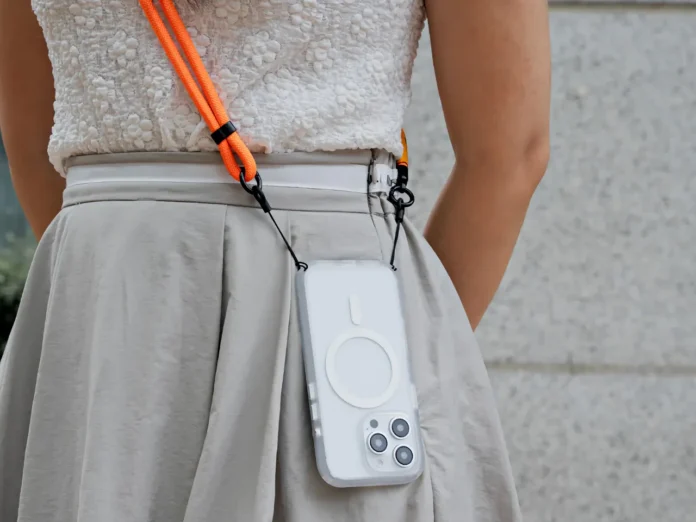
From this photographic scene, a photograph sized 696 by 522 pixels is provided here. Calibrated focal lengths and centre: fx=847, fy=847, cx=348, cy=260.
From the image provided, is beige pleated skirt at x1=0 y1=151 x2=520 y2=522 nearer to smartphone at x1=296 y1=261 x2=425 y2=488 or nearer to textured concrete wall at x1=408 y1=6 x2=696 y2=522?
smartphone at x1=296 y1=261 x2=425 y2=488

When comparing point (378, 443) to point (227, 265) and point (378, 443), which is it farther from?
point (227, 265)

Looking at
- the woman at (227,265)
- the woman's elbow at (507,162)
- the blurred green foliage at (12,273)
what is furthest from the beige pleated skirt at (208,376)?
the blurred green foliage at (12,273)

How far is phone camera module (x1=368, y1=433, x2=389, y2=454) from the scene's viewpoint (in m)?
0.63

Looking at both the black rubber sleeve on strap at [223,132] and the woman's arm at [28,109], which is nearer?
the black rubber sleeve on strap at [223,132]

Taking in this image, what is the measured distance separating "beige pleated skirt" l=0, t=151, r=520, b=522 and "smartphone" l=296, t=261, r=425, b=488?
0.02 m

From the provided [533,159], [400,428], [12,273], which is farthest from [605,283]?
[12,273]

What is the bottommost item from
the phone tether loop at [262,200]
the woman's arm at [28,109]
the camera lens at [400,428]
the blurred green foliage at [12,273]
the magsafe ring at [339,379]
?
the camera lens at [400,428]

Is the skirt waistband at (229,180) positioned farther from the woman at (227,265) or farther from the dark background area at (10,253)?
the dark background area at (10,253)

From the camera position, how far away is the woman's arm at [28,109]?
86 centimetres

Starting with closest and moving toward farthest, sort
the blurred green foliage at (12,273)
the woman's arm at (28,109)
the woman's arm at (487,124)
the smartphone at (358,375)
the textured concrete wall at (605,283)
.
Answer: the smartphone at (358,375), the woman's arm at (487,124), the woman's arm at (28,109), the textured concrete wall at (605,283), the blurred green foliage at (12,273)

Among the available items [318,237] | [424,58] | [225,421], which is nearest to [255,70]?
[318,237]

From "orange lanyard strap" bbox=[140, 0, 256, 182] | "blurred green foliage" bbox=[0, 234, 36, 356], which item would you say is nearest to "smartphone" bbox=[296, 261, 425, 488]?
"orange lanyard strap" bbox=[140, 0, 256, 182]

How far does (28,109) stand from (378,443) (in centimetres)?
54

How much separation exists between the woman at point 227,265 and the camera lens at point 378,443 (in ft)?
0.12
